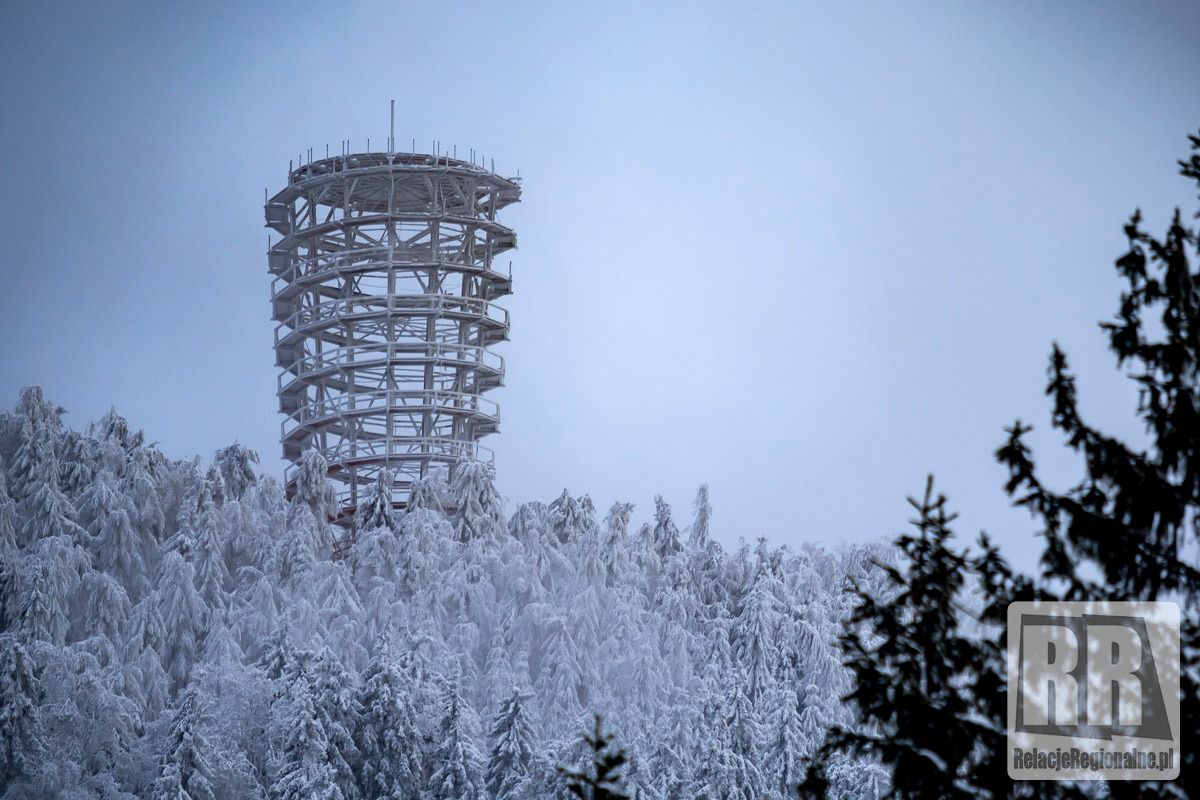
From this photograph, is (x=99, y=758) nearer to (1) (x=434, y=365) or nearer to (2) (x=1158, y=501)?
(1) (x=434, y=365)

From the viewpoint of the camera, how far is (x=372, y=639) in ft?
117

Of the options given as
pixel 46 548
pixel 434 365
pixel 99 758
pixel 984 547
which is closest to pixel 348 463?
pixel 434 365

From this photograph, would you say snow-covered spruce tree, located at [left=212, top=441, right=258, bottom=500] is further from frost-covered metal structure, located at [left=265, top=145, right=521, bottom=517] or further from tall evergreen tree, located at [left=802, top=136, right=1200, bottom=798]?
tall evergreen tree, located at [left=802, top=136, right=1200, bottom=798]

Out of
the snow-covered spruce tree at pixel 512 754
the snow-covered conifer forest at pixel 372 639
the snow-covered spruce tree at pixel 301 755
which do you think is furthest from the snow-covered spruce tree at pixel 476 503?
the snow-covered spruce tree at pixel 301 755

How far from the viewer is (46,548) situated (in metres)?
33.8

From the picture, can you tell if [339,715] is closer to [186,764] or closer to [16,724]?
[186,764]

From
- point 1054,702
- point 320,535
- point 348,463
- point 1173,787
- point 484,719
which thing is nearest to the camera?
point 1173,787

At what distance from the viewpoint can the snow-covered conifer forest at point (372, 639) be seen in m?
28.9

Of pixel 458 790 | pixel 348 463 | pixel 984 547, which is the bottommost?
pixel 458 790

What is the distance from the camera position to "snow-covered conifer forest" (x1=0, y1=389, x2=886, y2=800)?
94.8ft

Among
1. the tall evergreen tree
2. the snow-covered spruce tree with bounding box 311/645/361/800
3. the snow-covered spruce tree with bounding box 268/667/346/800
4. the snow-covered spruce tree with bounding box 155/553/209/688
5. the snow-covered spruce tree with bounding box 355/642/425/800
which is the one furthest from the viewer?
the snow-covered spruce tree with bounding box 155/553/209/688

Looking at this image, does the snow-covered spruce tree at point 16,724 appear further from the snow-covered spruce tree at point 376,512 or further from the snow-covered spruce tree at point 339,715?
the snow-covered spruce tree at point 376,512

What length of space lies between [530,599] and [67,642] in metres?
10.7

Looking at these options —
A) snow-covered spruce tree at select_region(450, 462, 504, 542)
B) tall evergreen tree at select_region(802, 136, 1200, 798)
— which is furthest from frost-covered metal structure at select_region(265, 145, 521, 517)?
tall evergreen tree at select_region(802, 136, 1200, 798)
